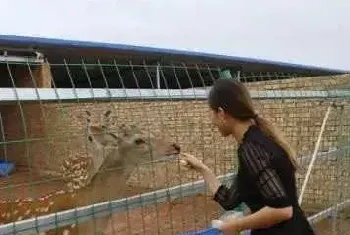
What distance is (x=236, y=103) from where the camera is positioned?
248cm

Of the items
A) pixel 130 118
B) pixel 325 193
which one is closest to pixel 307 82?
pixel 325 193

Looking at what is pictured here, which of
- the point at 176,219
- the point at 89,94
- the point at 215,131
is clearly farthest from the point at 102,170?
the point at 89,94

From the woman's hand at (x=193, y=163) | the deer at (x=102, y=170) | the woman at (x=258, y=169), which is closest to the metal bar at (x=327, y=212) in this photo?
the deer at (x=102, y=170)

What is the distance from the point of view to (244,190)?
8.28 feet

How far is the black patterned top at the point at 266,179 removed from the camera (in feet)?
7.72

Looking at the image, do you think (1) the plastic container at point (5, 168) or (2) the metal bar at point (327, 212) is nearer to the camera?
(1) the plastic container at point (5, 168)

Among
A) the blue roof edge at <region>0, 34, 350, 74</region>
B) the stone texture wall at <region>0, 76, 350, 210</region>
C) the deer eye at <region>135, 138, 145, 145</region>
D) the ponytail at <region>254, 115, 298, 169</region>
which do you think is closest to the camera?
the ponytail at <region>254, 115, 298, 169</region>

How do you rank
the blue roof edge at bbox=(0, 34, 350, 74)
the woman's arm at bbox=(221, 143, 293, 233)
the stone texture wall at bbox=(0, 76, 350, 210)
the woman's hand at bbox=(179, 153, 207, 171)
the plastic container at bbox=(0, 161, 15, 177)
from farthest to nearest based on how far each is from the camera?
the blue roof edge at bbox=(0, 34, 350, 74), the stone texture wall at bbox=(0, 76, 350, 210), the plastic container at bbox=(0, 161, 15, 177), the woman's hand at bbox=(179, 153, 207, 171), the woman's arm at bbox=(221, 143, 293, 233)

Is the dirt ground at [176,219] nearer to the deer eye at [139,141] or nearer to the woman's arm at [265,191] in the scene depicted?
the deer eye at [139,141]

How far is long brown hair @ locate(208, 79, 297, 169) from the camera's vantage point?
2475 mm

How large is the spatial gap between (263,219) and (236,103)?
0.52 meters

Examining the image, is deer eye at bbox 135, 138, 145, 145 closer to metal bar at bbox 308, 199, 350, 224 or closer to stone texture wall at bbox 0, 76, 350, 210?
stone texture wall at bbox 0, 76, 350, 210

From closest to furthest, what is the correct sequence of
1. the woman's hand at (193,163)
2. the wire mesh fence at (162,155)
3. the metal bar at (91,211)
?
1. the metal bar at (91,211)
2. the woman's hand at (193,163)
3. the wire mesh fence at (162,155)

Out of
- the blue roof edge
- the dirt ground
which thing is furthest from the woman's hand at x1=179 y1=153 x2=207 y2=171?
the blue roof edge
